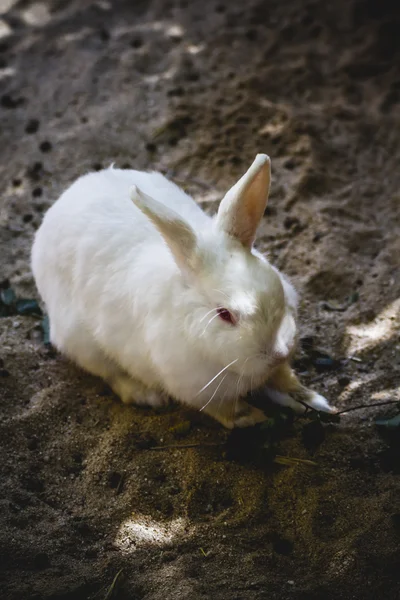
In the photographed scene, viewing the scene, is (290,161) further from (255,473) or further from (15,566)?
(15,566)

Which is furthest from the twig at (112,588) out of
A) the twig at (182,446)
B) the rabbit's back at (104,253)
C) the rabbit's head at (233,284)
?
the rabbit's back at (104,253)

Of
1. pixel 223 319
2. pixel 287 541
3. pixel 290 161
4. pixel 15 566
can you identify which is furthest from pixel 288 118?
pixel 15 566

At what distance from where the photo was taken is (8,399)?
3445mm

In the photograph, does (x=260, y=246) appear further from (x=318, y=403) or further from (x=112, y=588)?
(x=112, y=588)

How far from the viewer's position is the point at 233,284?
2.55m

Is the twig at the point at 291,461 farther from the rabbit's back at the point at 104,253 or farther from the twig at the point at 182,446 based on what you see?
the rabbit's back at the point at 104,253

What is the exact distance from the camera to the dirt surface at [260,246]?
2.65m

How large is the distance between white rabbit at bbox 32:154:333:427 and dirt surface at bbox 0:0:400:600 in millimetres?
262

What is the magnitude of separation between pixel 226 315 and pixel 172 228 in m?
0.41

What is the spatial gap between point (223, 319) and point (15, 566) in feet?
4.36

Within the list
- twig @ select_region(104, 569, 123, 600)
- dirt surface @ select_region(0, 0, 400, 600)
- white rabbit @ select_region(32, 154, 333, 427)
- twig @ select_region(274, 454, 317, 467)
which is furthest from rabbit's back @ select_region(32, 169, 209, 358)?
twig @ select_region(104, 569, 123, 600)

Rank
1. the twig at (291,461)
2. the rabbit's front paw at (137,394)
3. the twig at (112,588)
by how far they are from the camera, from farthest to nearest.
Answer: the rabbit's front paw at (137,394) < the twig at (291,461) < the twig at (112,588)

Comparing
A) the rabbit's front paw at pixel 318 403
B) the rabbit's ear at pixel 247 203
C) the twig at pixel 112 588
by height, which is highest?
the rabbit's ear at pixel 247 203

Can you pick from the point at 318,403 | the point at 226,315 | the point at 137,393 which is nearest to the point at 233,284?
the point at 226,315
